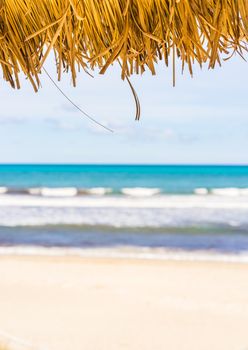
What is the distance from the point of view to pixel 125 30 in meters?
1.36

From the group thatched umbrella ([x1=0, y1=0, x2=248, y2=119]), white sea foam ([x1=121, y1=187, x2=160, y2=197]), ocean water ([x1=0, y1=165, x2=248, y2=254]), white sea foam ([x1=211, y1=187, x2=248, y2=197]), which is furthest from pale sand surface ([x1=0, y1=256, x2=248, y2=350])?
white sea foam ([x1=211, y1=187, x2=248, y2=197])

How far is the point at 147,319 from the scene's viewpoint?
4762mm

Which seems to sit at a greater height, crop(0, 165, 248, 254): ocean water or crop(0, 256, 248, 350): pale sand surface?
crop(0, 256, 248, 350): pale sand surface

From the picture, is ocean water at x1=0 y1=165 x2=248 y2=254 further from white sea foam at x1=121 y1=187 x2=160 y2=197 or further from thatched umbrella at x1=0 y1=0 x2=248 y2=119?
thatched umbrella at x1=0 y1=0 x2=248 y2=119

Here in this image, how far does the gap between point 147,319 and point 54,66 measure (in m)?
3.45

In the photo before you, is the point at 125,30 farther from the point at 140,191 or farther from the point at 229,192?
the point at 229,192

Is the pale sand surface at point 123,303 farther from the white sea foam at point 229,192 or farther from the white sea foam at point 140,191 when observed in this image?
the white sea foam at point 229,192

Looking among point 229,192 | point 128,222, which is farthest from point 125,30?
point 229,192

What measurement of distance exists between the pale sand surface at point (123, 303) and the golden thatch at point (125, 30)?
286 cm

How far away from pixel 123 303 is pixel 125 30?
4223mm

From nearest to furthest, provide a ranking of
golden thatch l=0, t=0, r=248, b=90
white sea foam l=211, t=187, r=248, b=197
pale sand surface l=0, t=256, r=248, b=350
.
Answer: golden thatch l=0, t=0, r=248, b=90 → pale sand surface l=0, t=256, r=248, b=350 → white sea foam l=211, t=187, r=248, b=197

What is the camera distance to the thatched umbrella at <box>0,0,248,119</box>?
1351 mm

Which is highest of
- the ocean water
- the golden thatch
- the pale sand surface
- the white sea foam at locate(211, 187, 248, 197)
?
the golden thatch

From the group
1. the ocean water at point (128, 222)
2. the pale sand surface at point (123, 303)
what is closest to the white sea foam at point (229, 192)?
the ocean water at point (128, 222)
